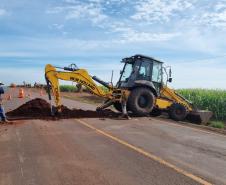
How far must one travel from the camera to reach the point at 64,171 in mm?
7359

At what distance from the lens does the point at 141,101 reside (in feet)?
59.7

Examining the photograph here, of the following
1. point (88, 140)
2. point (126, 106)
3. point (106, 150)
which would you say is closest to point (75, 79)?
point (126, 106)

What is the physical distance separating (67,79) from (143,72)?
3.81 metres

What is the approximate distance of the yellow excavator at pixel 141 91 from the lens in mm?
17391

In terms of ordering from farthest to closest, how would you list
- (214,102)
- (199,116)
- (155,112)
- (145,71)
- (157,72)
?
(214,102) → (155,112) → (199,116) → (157,72) → (145,71)

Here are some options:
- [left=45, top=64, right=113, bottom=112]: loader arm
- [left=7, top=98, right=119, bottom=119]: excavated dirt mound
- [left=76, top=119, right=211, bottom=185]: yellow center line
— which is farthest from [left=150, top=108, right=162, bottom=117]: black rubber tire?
[left=76, top=119, right=211, bottom=185]: yellow center line

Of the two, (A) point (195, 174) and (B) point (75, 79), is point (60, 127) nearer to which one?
(B) point (75, 79)

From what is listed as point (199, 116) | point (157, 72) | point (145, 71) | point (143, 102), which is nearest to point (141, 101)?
point (143, 102)

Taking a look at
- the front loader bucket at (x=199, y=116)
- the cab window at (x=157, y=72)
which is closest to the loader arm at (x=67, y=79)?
the cab window at (x=157, y=72)

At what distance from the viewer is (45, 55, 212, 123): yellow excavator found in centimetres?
1739

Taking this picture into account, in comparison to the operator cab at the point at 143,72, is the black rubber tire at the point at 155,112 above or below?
below

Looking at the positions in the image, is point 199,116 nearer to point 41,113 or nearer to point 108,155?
point 41,113

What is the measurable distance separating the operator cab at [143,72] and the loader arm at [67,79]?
44.9 inches

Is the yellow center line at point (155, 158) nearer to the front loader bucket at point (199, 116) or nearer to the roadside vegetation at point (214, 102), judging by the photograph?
the front loader bucket at point (199, 116)
